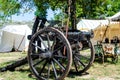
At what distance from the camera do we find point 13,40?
2594cm

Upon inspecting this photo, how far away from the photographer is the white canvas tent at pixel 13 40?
25.8 meters

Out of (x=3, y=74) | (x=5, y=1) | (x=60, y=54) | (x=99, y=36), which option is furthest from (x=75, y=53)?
(x=5, y=1)

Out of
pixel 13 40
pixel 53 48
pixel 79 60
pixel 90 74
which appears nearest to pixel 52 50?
pixel 53 48

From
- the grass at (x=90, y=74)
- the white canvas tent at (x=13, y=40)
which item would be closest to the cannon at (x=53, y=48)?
the grass at (x=90, y=74)

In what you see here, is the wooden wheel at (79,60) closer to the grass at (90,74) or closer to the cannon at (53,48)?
the cannon at (53,48)

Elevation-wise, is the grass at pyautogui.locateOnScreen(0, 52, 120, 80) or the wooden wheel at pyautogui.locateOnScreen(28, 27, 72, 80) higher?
the wooden wheel at pyautogui.locateOnScreen(28, 27, 72, 80)

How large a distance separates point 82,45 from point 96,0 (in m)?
5.01

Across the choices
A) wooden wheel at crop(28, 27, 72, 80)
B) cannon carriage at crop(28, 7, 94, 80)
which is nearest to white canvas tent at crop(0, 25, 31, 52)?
cannon carriage at crop(28, 7, 94, 80)

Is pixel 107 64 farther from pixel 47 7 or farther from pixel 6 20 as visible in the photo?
pixel 6 20

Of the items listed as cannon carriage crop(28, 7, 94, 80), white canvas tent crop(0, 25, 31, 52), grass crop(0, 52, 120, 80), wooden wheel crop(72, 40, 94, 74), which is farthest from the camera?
white canvas tent crop(0, 25, 31, 52)

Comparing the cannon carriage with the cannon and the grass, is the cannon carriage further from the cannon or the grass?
the grass

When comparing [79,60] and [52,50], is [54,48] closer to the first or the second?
[52,50]

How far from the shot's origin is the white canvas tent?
25766 millimetres

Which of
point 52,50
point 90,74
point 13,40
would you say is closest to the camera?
point 52,50
